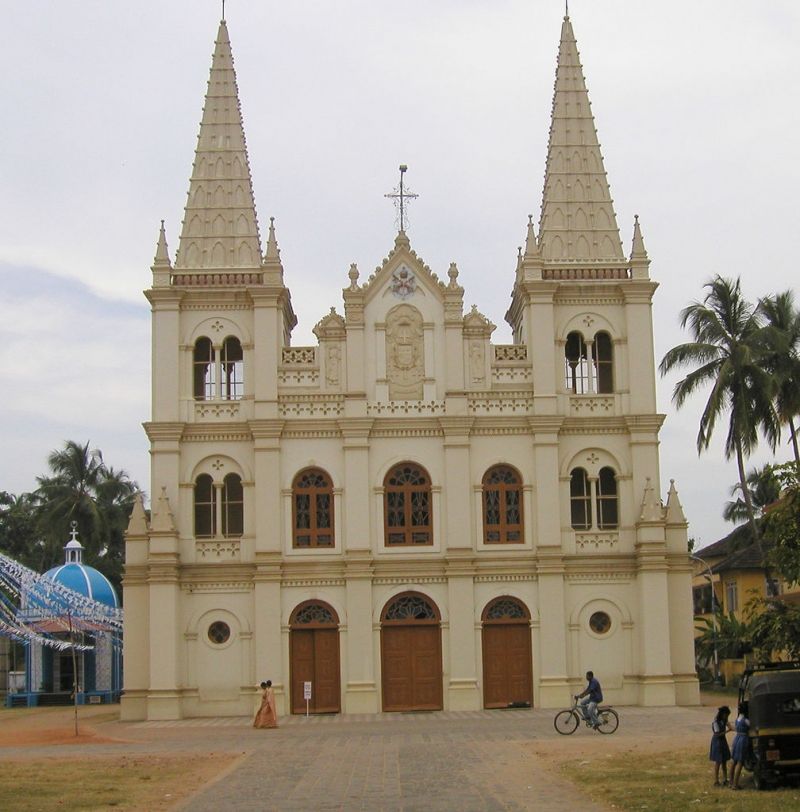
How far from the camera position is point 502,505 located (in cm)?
3991

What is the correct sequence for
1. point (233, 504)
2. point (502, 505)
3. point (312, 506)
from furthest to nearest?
point (233, 504) < point (502, 505) < point (312, 506)

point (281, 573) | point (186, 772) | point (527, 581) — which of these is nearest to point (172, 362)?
point (281, 573)

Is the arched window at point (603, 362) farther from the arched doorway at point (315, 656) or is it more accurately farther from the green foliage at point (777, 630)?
the green foliage at point (777, 630)

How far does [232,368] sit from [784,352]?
18.7m

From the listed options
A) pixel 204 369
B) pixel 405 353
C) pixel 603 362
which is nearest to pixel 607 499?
pixel 603 362

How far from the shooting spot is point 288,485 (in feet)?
130

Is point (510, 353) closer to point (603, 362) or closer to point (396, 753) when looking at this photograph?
point (603, 362)

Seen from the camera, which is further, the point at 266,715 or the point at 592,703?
the point at 266,715

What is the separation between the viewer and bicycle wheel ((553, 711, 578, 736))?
30812mm

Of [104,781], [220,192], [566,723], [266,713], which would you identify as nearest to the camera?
[104,781]

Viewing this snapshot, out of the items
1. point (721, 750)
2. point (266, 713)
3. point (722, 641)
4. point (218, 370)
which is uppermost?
point (218, 370)

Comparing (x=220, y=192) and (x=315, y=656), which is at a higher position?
(x=220, y=192)

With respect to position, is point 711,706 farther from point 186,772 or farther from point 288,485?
point 186,772

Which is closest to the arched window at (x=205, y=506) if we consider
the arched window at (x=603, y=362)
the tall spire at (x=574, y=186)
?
the arched window at (x=603, y=362)
